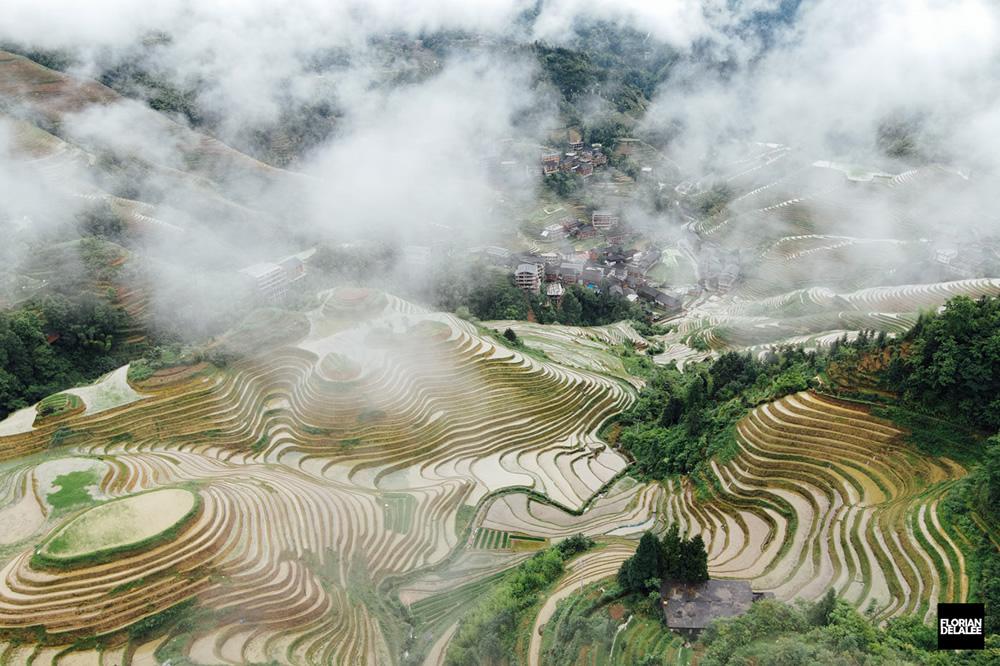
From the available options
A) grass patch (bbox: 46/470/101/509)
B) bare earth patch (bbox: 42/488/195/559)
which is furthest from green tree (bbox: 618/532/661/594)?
grass patch (bbox: 46/470/101/509)

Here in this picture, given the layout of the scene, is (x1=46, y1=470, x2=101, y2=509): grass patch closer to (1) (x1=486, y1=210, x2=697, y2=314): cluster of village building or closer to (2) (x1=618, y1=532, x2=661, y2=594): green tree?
(2) (x1=618, y1=532, x2=661, y2=594): green tree

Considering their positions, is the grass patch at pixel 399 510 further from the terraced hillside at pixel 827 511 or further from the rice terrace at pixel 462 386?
the terraced hillside at pixel 827 511

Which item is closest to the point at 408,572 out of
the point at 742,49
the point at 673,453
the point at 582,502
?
the point at 582,502

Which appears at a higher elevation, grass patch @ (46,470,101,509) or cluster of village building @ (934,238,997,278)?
cluster of village building @ (934,238,997,278)

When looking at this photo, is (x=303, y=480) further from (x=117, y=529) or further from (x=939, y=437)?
(x=939, y=437)

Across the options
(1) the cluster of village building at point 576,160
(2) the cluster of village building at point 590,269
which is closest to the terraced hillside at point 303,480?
(2) the cluster of village building at point 590,269

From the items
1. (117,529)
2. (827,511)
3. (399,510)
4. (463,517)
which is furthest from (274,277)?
(827,511)

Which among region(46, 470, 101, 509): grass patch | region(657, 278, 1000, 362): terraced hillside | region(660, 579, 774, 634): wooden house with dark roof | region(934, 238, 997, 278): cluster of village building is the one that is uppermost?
region(934, 238, 997, 278): cluster of village building

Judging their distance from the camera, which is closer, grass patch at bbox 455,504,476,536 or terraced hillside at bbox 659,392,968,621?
terraced hillside at bbox 659,392,968,621
